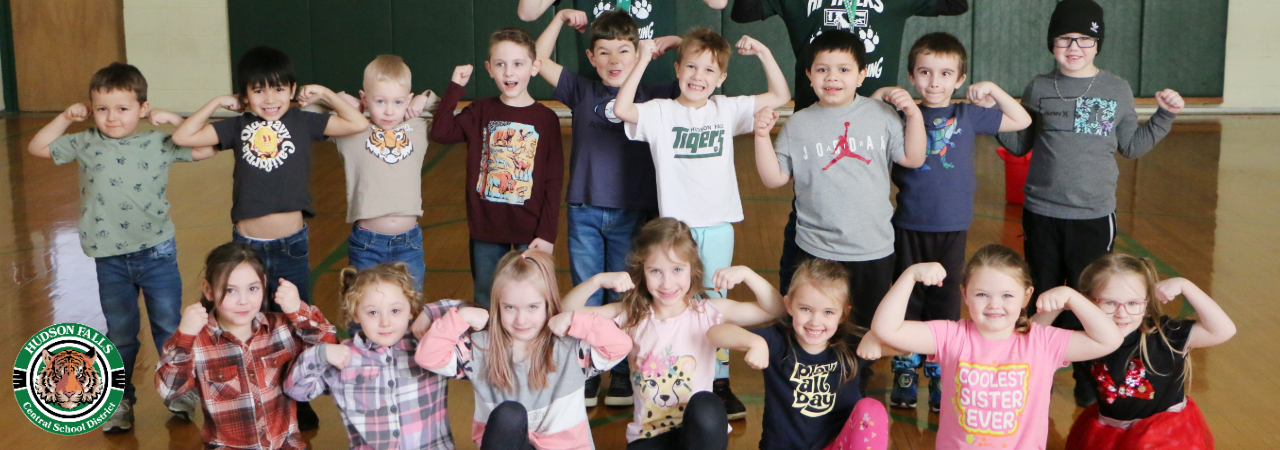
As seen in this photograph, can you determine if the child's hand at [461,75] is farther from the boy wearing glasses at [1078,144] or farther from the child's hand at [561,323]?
the boy wearing glasses at [1078,144]

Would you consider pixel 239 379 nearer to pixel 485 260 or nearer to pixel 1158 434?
pixel 485 260

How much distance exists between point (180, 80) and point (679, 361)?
9610 millimetres

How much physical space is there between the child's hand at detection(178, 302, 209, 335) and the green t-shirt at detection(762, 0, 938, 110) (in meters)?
2.16

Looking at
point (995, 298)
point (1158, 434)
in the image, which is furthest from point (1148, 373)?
point (995, 298)

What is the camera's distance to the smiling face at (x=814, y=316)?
2.60 metres

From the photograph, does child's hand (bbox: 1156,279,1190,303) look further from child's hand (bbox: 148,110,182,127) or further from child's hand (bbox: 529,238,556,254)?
child's hand (bbox: 148,110,182,127)

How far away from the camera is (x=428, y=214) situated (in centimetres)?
620

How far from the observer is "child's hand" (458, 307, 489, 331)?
2584mm

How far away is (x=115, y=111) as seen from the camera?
10.0 ft

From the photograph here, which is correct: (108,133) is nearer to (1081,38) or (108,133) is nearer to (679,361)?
(679,361)

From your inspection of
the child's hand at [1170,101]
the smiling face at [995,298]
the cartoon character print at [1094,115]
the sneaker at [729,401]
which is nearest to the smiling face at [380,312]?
the sneaker at [729,401]

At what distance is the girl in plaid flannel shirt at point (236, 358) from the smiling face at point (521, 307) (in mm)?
583

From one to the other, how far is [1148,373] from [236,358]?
2378mm

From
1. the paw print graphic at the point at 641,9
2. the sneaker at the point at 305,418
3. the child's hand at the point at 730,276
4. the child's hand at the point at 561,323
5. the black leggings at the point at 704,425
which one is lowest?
the sneaker at the point at 305,418
